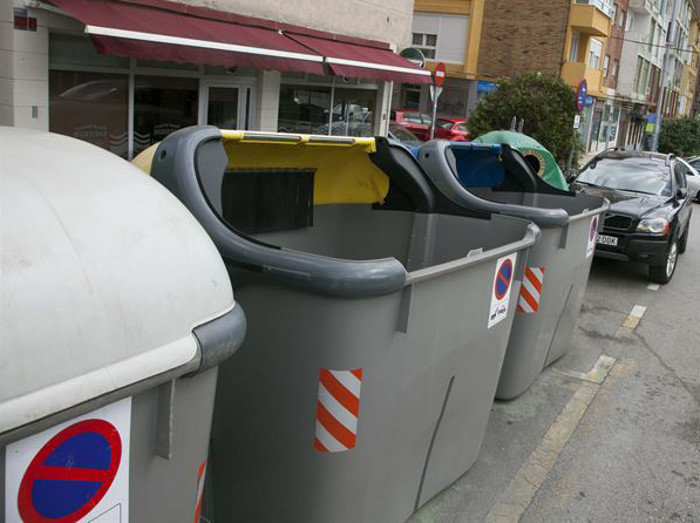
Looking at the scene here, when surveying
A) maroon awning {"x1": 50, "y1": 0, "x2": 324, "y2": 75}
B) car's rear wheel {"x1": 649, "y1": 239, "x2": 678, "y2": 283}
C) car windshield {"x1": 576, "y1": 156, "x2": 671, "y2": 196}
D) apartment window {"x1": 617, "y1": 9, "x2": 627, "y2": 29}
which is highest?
apartment window {"x1": 617, "y1": 9, "x2": 627, "y2": 29}

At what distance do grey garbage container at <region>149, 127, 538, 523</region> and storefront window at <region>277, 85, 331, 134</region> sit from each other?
1055 centimetres

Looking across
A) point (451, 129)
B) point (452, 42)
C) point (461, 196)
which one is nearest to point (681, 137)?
point (452, 42)

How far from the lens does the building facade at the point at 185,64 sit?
8.88 metres

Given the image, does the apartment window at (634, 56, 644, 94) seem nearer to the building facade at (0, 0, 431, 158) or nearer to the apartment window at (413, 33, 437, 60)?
the apartment window at (413, 33, 437, 60)

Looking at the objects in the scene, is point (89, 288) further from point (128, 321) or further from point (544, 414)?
point (544, 414)

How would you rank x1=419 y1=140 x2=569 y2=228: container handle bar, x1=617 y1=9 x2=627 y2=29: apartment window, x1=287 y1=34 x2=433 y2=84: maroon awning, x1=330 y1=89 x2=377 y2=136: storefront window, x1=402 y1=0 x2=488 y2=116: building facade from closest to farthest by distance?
x1=419 y1=140 x2=569 y2=228: container handle bar, x1=287 y1=34 x2=433 y2=84: maroon awning, x1=330 y1=89 x2=377 y2=136: storefront window, x1=402 y1=0 x2=488 y2=116: building facade, x1=617 y1=9 x2=627 y2=29: apartment window

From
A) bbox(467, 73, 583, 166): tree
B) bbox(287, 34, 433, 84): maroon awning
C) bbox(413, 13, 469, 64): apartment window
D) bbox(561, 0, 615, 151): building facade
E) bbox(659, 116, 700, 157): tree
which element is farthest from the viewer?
bbox(659, 116, 700, 157): tree

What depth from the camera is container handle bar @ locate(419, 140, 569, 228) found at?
15.9ft

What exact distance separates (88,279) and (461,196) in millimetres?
3569

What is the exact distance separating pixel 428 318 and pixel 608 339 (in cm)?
476

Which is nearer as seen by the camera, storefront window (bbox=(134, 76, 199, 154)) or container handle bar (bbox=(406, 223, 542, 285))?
container handle bar (bbox=(406, 223, 542, 285))

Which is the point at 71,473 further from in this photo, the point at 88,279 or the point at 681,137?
the point at 681,137

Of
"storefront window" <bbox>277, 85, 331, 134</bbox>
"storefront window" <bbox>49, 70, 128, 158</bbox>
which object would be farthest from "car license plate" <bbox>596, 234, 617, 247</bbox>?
"storefront window" <bbox>277, 85, 331, 134</bbox>

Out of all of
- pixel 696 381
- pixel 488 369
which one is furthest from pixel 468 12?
pixel 488 369
